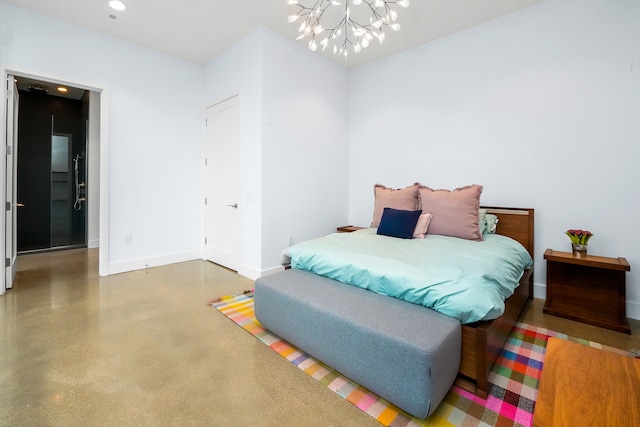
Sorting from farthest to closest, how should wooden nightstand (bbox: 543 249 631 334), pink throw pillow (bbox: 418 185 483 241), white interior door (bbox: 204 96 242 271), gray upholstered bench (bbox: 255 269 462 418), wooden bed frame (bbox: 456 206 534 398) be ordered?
white interior door (bbox: 204 96 242 271), pink throw pillow (bbox: 418 185 483 241), wooden nightstand (bbox: 543 249 631 334), wooden bed frame (bbox: 456 206 534 398), gray upholstered bench (bbox: 255 269 462 418)

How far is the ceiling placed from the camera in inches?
112

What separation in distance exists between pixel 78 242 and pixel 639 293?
7.62 metres

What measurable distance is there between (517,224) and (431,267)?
1737 mm

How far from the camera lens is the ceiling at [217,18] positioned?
9.37 ft

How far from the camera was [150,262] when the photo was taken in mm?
3852

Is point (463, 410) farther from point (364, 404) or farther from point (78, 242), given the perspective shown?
point (78, 242)

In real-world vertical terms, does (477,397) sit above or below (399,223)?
below

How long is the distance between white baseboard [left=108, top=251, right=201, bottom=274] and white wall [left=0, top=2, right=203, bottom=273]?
12 mm

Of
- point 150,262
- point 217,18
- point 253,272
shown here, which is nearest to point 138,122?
point 217,18

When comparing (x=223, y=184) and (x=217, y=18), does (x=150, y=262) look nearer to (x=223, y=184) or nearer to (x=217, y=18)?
(x=223, y=184)

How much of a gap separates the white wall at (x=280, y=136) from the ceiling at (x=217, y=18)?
0.24m

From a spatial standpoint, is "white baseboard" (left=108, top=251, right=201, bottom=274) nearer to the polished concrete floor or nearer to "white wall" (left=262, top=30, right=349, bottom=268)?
the polished concrete floor

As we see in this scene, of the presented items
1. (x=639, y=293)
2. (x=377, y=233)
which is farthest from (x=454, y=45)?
(x=639, y=293)

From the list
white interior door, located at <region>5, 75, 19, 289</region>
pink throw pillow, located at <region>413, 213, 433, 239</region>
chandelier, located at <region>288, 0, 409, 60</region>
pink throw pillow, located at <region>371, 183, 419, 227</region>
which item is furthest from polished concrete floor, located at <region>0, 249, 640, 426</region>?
chandelier, located at <region>288, 0, 409, 60</region>
